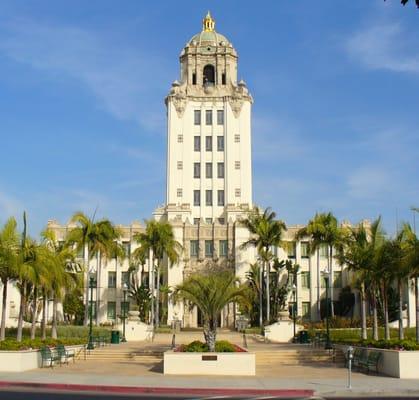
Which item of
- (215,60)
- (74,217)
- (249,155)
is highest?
(215,60)

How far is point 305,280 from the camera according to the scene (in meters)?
76.3

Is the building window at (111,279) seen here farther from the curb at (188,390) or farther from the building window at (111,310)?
the curb at (188,390)

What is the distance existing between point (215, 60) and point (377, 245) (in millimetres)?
51932

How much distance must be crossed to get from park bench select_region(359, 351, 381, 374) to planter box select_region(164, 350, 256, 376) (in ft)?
16.7

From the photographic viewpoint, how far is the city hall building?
2904 inches

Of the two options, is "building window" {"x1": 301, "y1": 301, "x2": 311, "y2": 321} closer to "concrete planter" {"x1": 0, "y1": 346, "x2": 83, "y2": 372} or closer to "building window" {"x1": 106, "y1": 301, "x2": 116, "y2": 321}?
"building window" {"x1": 106, "y1": 301, "x2": 116, "y2": 321}

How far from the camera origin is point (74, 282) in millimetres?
44344

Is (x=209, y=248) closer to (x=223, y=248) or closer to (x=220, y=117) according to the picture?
(x=223, y=248)

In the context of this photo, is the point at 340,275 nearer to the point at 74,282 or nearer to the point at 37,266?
the point at 74,282

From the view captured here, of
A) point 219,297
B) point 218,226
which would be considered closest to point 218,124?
point 218,226

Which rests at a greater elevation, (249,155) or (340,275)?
(249,155)

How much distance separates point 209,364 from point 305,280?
1993 inches

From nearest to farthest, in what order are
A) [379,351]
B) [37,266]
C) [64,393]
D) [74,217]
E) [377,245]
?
[64,393]
[379,351]
[37,266]
[377,245]
[74,217]

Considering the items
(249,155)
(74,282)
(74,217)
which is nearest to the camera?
(74,282)
